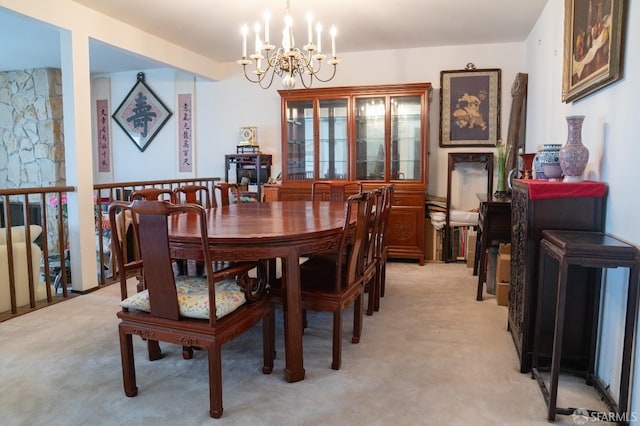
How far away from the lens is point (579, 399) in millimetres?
1933

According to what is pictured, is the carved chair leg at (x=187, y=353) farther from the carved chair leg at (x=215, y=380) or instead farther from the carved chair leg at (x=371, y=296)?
the carved chair leg at (x=371, y=296)

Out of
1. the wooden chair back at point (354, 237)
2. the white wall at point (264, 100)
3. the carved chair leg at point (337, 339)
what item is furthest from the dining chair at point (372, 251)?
the white wall at point (264, 100)

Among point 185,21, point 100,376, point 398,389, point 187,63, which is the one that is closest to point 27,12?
point 185,21

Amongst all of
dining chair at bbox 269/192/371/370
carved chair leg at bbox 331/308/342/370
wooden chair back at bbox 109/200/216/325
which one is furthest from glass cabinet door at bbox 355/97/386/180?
wooden chair back at bbox 109/200/216/325

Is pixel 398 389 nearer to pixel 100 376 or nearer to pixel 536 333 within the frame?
pixel 536 333

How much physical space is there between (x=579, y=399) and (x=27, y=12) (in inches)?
164

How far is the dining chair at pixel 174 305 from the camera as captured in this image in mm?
1711

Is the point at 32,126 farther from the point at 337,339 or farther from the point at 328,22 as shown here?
the point at 337,339

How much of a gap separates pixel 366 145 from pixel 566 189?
9.67 feet

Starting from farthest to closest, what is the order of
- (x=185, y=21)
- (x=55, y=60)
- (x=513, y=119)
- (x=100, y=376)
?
(x=55, y=60), (x=513, y=119), (x=185, y=21), (x=100, y=376)

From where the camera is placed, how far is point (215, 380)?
5.83 ft

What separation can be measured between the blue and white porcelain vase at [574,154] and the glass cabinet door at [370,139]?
8.75 feet

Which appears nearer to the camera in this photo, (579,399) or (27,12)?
(579,399)

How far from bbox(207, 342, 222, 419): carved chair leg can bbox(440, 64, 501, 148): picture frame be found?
3912mm
